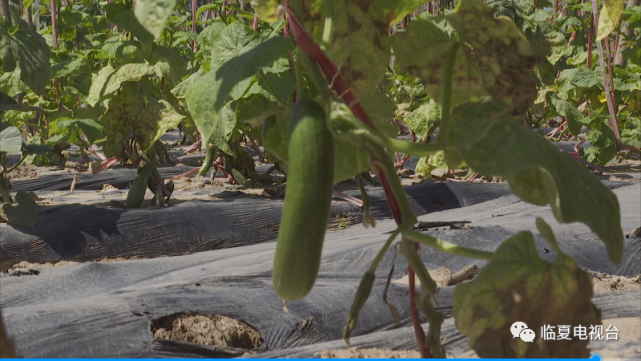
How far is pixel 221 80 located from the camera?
0.79 meters

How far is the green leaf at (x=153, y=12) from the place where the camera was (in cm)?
72

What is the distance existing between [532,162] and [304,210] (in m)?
0.27

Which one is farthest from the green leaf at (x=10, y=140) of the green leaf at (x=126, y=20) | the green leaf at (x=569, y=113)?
the green leaf at (x=569, y=113)

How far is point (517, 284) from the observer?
0.81 metres

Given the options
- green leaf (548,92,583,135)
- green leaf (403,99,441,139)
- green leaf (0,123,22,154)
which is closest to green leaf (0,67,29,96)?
green leaf (0,123,22,154)

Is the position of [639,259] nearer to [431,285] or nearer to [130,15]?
[431,285]

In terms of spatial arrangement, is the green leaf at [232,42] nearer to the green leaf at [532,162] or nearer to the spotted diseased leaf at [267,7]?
the spotted diseased leaf at [267,7]

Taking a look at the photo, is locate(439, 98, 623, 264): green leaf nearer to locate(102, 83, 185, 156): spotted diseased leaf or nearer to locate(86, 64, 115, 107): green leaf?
locate(102, 83, 185, 156): spotted diseased leaf

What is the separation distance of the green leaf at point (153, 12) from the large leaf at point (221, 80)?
0.33ft

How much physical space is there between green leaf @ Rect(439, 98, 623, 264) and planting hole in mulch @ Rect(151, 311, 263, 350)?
4.14ft

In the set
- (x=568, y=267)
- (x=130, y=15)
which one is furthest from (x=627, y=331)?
(x=130, y=15)

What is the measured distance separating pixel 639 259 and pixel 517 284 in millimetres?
2117

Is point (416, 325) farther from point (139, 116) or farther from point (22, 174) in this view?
point (22, 174)

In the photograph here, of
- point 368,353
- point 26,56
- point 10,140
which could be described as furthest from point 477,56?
point 26,56
